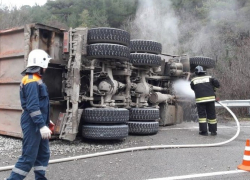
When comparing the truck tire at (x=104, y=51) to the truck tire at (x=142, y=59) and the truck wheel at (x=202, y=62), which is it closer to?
the truck tire at (x=142, y=59)


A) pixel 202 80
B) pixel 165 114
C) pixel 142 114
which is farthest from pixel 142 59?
pixel 165 114

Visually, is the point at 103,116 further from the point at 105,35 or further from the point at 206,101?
the point at 206,101

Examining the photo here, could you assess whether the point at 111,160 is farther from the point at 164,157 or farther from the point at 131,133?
the point at 131,133

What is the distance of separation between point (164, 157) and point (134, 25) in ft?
81.6

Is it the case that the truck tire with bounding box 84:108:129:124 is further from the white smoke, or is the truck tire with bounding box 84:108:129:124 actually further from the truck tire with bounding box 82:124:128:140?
the white smoke

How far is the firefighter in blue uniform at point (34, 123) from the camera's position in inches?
132

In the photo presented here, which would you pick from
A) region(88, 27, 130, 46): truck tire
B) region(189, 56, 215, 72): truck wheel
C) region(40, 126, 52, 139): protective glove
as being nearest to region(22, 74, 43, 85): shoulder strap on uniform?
region(40, 126, 52, 139): protective glove

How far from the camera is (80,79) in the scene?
6289 millimetres

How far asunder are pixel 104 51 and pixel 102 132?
1478mm

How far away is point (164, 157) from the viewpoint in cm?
501

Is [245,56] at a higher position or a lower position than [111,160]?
higher

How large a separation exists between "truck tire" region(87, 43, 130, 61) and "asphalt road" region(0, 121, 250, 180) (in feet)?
5.32

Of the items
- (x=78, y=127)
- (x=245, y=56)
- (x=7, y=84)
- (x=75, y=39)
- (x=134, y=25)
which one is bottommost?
(x=78, y=127)

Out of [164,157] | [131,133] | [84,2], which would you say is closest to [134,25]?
[84,2]
